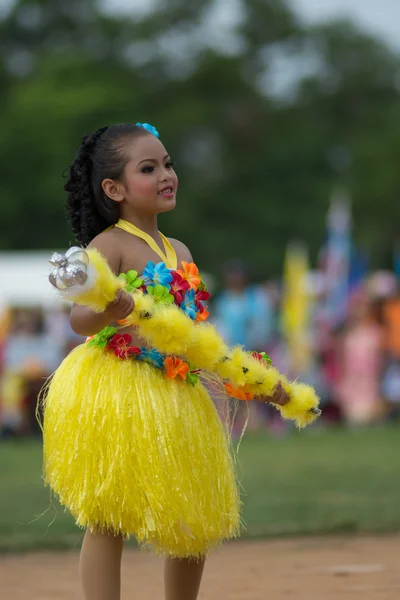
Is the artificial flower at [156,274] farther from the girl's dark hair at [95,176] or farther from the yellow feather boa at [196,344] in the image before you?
the girl's dark hair at [95,176]

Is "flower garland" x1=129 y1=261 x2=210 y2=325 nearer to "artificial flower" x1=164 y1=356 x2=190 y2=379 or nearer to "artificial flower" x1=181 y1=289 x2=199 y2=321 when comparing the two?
"artificial flower" x1=181 y1=289 x2=199 y2=321

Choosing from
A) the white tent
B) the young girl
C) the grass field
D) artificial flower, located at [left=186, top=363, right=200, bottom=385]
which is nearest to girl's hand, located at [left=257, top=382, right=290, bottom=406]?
the young girl

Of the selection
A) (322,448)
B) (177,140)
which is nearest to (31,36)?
(177,140)

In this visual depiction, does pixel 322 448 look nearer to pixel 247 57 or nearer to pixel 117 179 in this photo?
pixel 117 179

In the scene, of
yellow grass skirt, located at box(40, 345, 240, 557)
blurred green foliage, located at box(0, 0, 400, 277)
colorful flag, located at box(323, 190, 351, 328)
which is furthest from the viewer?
blurred green foliage, located at box(0, 0, 400, 277)

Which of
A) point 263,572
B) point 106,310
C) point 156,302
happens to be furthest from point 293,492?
point 106,310

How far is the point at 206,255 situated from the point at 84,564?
36.7 meters

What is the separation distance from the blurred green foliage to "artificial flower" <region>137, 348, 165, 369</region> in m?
34.0

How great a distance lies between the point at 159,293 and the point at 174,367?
24 centimetres

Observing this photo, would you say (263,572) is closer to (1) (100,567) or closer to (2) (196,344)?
(1) (100,567)

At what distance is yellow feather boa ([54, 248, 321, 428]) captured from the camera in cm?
338

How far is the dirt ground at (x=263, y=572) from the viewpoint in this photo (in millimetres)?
4977

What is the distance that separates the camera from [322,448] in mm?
11352

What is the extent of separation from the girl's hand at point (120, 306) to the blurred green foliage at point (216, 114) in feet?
112
